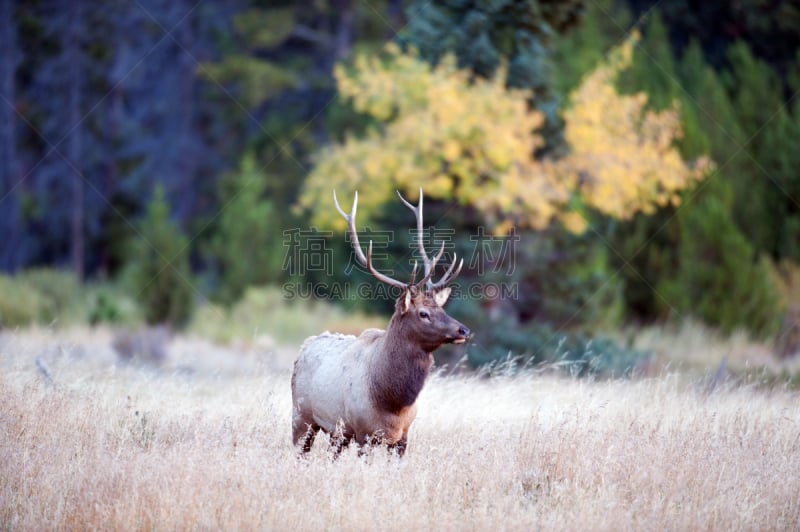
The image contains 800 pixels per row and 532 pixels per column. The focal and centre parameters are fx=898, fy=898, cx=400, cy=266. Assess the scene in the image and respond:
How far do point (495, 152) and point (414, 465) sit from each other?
8114mm

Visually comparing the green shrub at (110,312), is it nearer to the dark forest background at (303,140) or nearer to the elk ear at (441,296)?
the dark forest background at (303,140)

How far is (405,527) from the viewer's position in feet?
18.7

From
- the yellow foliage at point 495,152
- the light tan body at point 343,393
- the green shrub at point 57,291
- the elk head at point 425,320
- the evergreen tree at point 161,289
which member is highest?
the yellow foliage at point 495,152

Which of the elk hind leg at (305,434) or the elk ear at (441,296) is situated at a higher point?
the elk ear at (441,296)

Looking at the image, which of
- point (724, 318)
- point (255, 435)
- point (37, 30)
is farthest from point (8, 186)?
point (255, 435)

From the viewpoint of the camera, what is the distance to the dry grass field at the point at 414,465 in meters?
5.83

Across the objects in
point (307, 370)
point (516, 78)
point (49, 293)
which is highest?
point (516, 78)

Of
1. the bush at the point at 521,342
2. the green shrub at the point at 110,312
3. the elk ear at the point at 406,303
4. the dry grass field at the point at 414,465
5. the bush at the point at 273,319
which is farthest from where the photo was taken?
the green shrub at the point at 110,312

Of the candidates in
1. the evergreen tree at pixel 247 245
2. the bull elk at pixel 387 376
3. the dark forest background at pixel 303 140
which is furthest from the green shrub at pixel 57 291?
the bull elk at pixel 387 376

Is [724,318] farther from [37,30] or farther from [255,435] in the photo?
[37,30]

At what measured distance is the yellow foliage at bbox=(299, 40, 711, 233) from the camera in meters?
14.2

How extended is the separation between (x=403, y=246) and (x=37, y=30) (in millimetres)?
17466

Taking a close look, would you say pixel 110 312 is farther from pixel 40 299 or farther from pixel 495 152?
pixel 495 152

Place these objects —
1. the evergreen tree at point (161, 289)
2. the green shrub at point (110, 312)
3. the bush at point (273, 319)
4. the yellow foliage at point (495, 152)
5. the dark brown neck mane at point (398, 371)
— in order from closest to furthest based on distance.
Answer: the dark brown neck mane at point (398, 371), the yellow foliage at point (495, 152), the bush at point (273, 319), the green shrub at point (110, 312), the evergreen tree at point (161, 289)
